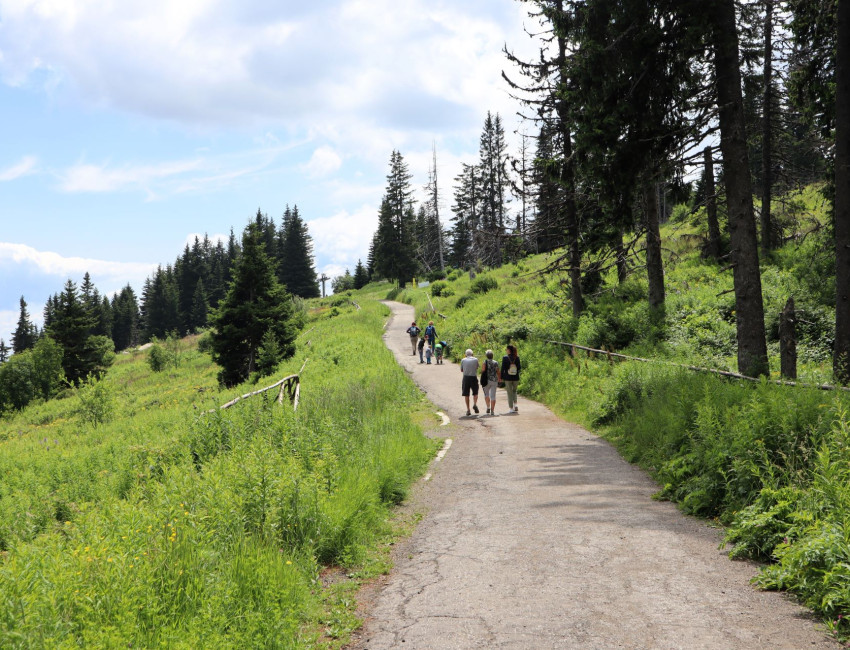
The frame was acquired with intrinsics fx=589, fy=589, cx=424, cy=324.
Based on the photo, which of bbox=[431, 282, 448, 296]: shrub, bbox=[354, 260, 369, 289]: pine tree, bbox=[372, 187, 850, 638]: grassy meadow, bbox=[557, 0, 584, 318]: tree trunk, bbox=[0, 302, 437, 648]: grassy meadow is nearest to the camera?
bbox=[0, 302, 437, 648]: grassy meadow

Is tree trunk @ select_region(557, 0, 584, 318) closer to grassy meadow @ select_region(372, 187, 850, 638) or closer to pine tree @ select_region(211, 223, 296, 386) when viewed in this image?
grassy meadow @ select_region(372, 187, 850, 638)

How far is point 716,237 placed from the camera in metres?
29.2

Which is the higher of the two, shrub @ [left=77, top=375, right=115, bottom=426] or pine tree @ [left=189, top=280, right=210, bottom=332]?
pine tree @ [left=189, top=280, right=210, bottom=332]

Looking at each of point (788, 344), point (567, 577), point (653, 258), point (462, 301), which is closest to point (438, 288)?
point (462, 301)

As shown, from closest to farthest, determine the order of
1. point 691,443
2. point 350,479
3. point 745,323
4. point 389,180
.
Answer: point 350,479 → point 691,443 → point 745,323 → point 389,180

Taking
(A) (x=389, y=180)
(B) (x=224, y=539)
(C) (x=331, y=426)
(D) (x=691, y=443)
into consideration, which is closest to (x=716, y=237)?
(D) (x=691, y=443)

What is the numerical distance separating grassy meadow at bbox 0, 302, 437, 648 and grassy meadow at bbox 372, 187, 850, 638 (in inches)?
152

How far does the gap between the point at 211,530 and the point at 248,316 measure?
3070cm

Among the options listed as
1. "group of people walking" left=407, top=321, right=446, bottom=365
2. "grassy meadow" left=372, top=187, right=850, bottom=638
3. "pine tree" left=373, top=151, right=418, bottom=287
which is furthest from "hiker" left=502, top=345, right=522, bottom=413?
"pine tree" left=373, top=151, right=418, bottom=287

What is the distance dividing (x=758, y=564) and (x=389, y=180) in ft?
272

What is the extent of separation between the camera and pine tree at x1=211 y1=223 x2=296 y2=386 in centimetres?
3412

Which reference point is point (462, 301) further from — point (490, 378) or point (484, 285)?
point (490, 378)

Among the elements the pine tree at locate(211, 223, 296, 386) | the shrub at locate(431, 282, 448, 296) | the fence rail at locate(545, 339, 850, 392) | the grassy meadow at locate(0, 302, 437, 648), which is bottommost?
the grassy meadow at locate(0, 302, 437, 648)

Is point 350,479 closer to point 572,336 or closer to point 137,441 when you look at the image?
point 137,441
